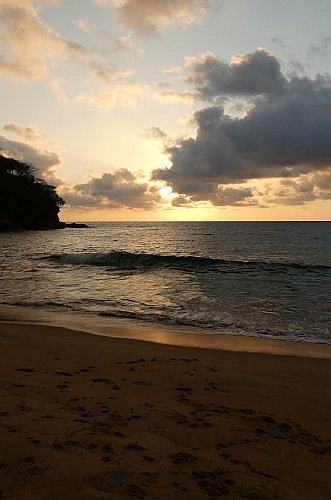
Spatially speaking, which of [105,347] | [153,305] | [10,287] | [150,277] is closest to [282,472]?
[105,347]

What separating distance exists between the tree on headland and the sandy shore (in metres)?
100

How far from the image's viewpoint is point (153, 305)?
14930 millimetres

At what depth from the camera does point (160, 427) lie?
4.40 metres

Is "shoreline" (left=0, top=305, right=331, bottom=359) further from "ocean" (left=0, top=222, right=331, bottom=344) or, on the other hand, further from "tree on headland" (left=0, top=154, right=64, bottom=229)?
"tree on headland" (left=0, top=154, right=64, bottom=229)

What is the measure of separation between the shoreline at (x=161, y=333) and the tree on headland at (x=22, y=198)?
93.6 m

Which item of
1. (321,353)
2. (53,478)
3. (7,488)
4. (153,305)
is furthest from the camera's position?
(153,305)

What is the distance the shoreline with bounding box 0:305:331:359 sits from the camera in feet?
30.9

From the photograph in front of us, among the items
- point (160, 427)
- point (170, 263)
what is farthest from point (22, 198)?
point (160, 427)

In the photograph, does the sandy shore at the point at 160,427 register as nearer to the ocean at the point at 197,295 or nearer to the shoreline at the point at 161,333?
the shoreline at the point at 161,333

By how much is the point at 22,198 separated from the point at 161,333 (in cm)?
10079

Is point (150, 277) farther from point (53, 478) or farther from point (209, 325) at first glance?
point (53, 478)

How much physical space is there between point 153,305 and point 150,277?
9.39 m

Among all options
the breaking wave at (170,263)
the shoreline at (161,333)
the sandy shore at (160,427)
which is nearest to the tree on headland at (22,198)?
the breaking wave at (170,263)

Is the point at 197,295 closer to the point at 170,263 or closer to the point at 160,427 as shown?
the point at 160,427
